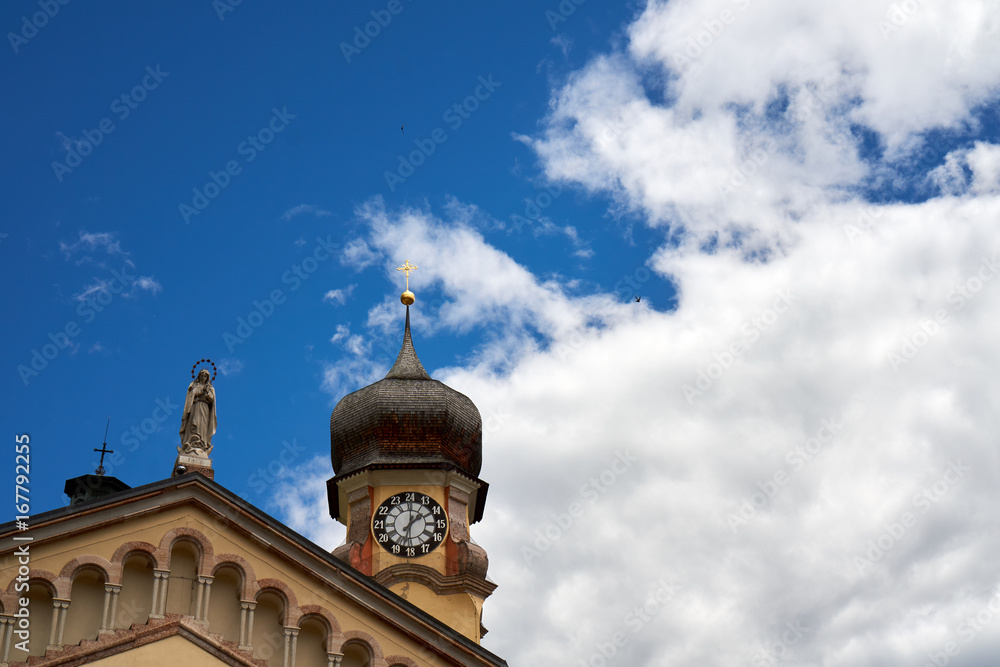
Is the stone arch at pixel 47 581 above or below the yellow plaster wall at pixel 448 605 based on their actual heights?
below

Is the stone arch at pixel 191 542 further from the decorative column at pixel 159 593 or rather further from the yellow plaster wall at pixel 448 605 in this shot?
the yellow plaster wall at pixel 448 605

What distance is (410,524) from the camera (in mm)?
39156

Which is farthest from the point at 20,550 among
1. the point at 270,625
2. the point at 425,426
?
the point at 425,426

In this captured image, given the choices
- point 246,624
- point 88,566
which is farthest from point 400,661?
point 88,566

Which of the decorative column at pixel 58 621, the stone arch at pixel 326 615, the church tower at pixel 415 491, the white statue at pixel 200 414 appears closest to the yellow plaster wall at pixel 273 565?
the stone arch at pixel 326 615

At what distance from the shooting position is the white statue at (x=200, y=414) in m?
22.7

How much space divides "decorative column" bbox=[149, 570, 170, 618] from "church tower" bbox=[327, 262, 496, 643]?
1745 cm

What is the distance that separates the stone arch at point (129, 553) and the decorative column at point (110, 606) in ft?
0.49

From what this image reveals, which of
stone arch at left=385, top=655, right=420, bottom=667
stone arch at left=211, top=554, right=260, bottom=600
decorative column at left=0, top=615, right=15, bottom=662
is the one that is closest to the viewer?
decorative column at left=0, top=615, right=15, bottom=662

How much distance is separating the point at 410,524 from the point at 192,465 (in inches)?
701

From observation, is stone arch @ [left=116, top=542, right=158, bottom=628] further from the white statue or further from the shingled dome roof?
the shingled dome roof

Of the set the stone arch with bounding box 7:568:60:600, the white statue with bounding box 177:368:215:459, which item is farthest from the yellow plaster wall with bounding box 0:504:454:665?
the white statue with bounding box 177:368:215:459

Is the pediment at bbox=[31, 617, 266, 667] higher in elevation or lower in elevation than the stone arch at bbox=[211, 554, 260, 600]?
lower

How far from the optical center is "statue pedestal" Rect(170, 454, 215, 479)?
71.6 ft
